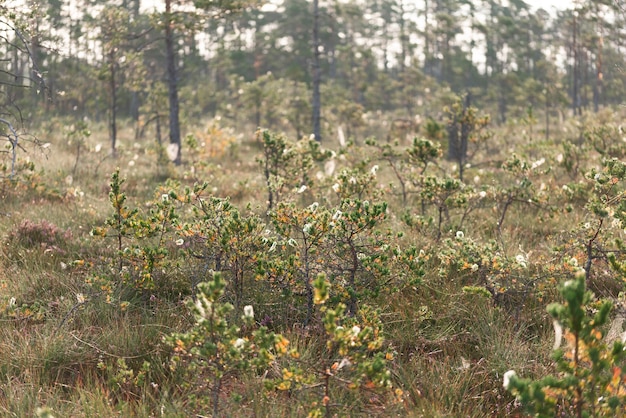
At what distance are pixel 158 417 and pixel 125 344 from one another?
0.75 metres

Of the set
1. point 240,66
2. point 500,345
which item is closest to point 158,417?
point 500,345

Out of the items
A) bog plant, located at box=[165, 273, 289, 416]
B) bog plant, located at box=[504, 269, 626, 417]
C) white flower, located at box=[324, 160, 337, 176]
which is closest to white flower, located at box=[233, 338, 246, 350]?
bog plant, located at box=[165, 273, 289, 416]

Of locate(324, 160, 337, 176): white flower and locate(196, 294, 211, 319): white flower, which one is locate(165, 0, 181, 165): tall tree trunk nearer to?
locate(324, 160, 337, 176): white flower

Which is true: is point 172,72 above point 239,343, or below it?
above

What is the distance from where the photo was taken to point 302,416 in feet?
7.89

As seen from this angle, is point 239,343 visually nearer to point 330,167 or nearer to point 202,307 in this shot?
point 202,307

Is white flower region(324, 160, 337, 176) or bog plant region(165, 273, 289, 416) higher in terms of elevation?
white flower region(324, 160, 337, 176)

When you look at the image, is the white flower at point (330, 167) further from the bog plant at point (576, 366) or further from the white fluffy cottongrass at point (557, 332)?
the bog plant at point (576, 366)

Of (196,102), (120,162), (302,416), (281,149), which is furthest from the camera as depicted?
(196,102)

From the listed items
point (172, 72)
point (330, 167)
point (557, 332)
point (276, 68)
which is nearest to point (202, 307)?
point (557, 332)

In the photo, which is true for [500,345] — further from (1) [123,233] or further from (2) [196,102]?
(2) [196,102]

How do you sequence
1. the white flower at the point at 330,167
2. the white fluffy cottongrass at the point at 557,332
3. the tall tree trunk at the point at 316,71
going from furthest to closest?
1. the tall tree trunk at the point at 316,71
2. the white flower at the point at 330,167
3. the white fluffy cottongrass at the point at 557,332

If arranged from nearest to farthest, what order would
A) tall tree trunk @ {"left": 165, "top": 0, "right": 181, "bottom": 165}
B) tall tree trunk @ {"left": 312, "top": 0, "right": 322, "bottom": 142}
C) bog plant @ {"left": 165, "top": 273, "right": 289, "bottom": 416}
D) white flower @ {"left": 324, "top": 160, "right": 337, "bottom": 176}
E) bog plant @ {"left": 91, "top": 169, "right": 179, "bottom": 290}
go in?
bog plant @ {"left": 165, "top": 273, "right": 289, "bottom": 416} → bog plant @ {"left": 91, "top": 169, "right": 179, "bottom": 290} → white flower @ {"left": 324, "top": 160, "right": 337, "bottom": 176} → tall tree trunk @ {"left": 165, "top": 0, "right": 181, "bottom": 165} → tall tree trunk @ {"left": 312, "top": 0, "right": 322, "bottom": 142}

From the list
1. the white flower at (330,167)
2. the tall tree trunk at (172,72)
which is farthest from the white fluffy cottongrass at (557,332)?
the tall tree trunk at (172,72)
